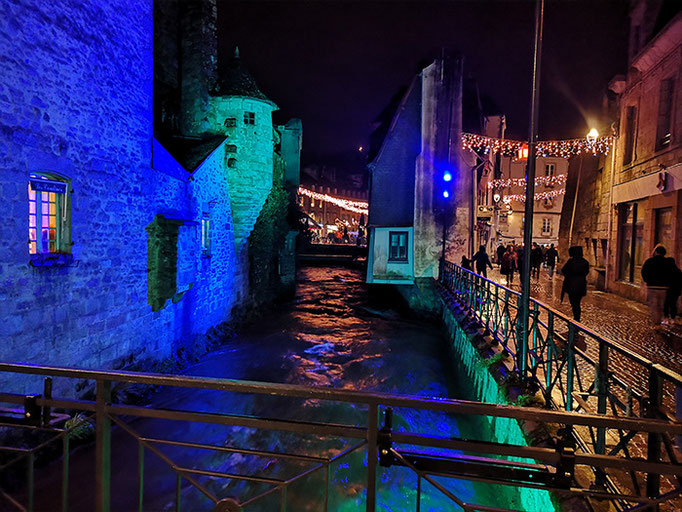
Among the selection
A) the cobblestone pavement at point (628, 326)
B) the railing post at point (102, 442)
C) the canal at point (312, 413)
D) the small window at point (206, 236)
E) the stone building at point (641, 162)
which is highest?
the stone building at point (641, 162)

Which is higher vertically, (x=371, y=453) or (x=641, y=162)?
(x=641, y=162)

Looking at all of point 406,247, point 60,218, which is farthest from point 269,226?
point 60,218

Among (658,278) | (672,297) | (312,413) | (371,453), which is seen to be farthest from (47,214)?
(672,297)

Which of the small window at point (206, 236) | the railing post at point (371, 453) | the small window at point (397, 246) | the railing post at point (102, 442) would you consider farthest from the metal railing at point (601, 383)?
the small window at point (397, 246)

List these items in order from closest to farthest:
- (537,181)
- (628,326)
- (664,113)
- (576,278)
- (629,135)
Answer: (576,278) < (628,326) < (664,113) < (629,135) < (537,181)

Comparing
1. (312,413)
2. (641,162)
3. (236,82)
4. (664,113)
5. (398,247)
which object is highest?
(236,82)

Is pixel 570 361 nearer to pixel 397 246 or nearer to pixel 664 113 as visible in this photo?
pixel 664 113

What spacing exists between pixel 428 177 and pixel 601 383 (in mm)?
16004

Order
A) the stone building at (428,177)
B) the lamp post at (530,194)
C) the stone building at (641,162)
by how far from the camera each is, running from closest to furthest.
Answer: the lamp post at (530,194), the stone building at (641,162), the stone building at (428,177)

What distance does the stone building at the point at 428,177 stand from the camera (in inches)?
727

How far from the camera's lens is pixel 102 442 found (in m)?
2.58

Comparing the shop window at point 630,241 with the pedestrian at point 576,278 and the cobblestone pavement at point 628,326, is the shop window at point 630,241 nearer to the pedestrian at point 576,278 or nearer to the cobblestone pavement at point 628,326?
the cobblestone pavement at point 628,326

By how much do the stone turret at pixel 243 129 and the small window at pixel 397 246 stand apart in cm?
705

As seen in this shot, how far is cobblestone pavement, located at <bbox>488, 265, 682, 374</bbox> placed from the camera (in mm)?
7293
